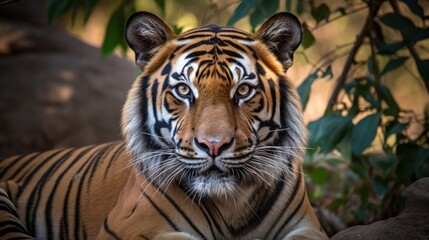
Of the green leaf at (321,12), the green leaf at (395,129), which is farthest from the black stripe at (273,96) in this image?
the green leaf at (321,12)

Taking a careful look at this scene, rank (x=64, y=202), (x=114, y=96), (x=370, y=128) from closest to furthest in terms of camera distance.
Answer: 1. (x=64, y=202)
2. (x=370, y=128)
3. (x=114, y=96)

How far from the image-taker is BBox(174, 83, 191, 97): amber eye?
2.79 m

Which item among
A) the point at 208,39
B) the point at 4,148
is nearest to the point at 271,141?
the point at 208,39

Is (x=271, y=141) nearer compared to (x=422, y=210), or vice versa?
(x=422, y=210)

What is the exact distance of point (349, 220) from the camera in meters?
5.00

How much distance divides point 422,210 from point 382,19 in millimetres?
1714

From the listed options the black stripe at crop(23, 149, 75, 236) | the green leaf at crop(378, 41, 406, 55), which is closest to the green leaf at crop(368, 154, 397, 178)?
the green leaf at crop(378, 41, 406, 55)

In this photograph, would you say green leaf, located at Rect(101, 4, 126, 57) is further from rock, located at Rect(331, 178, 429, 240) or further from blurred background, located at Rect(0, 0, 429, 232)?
rock, located at Rect(331, 178, 429, 240)

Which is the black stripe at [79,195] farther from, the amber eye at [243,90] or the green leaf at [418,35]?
the green leaf at [418,35]

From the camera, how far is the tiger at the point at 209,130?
8.87 feet

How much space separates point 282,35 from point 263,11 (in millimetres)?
1058

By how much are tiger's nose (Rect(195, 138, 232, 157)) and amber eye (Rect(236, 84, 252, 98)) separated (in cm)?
25

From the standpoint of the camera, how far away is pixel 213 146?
257 centimetres

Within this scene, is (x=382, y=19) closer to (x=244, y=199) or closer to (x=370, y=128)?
(x=370, y=128)
